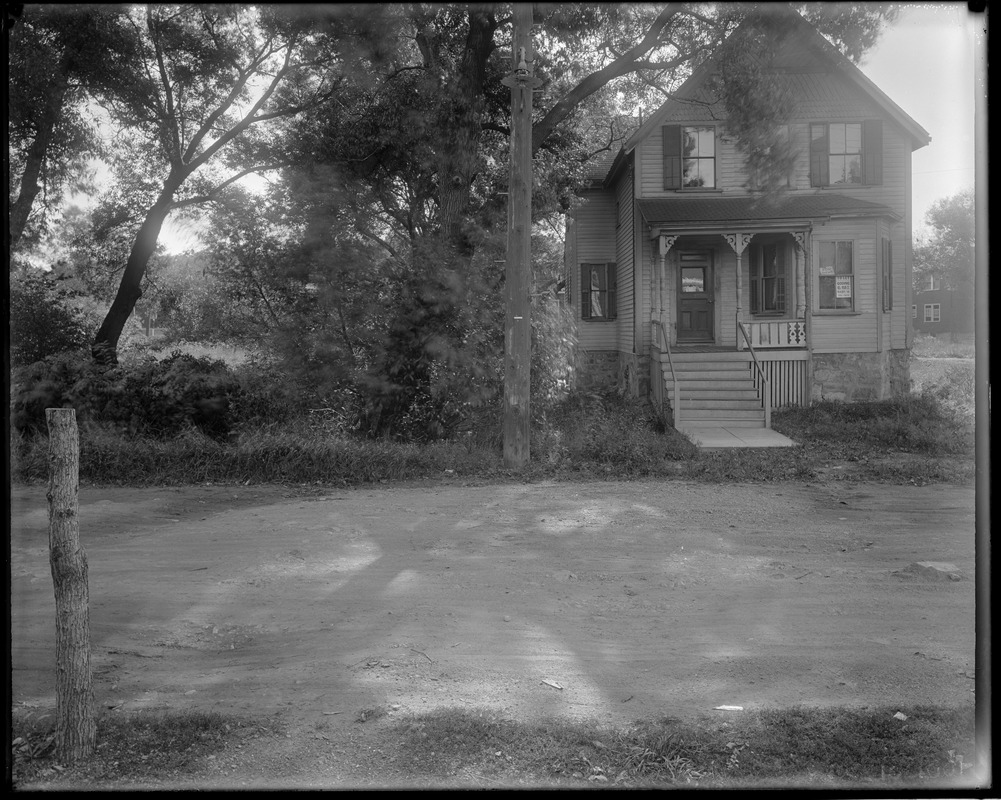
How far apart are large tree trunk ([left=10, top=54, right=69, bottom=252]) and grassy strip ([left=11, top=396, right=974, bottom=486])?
5466 millimetres

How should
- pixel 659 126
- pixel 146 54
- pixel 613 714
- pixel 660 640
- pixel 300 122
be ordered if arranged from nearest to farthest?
pixel 613 714 → pixel 660 640 → pixel 146 54 → pixel 300 122 → pixel 659 126

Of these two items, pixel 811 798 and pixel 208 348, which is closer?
pixel 811 798

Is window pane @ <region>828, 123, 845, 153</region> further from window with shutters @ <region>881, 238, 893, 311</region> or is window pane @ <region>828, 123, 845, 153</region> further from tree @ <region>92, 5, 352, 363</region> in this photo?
tree @ <region>92, 5, 352, 363</region>

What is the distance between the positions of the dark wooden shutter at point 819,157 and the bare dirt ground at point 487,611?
12.2 metres

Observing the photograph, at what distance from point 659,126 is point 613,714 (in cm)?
1832

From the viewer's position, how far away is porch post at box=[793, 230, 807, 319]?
19.7m

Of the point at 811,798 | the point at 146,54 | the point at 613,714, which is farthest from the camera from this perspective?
the point at 146,54

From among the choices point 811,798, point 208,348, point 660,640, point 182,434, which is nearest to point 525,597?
point 660,640

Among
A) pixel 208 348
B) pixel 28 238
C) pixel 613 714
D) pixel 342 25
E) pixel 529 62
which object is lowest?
pixel 613 714

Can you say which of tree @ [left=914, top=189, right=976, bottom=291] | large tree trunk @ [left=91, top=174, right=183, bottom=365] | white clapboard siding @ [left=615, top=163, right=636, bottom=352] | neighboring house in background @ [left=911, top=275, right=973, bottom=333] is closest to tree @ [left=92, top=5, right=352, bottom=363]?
large tree trunk @ [left=91, top=174, right=183, bottom=365]

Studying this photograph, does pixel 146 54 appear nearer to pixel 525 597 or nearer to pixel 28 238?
pixel 28 238

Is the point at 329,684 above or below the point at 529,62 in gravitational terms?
below

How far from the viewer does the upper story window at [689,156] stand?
21.1 m

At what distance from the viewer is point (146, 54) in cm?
1745
